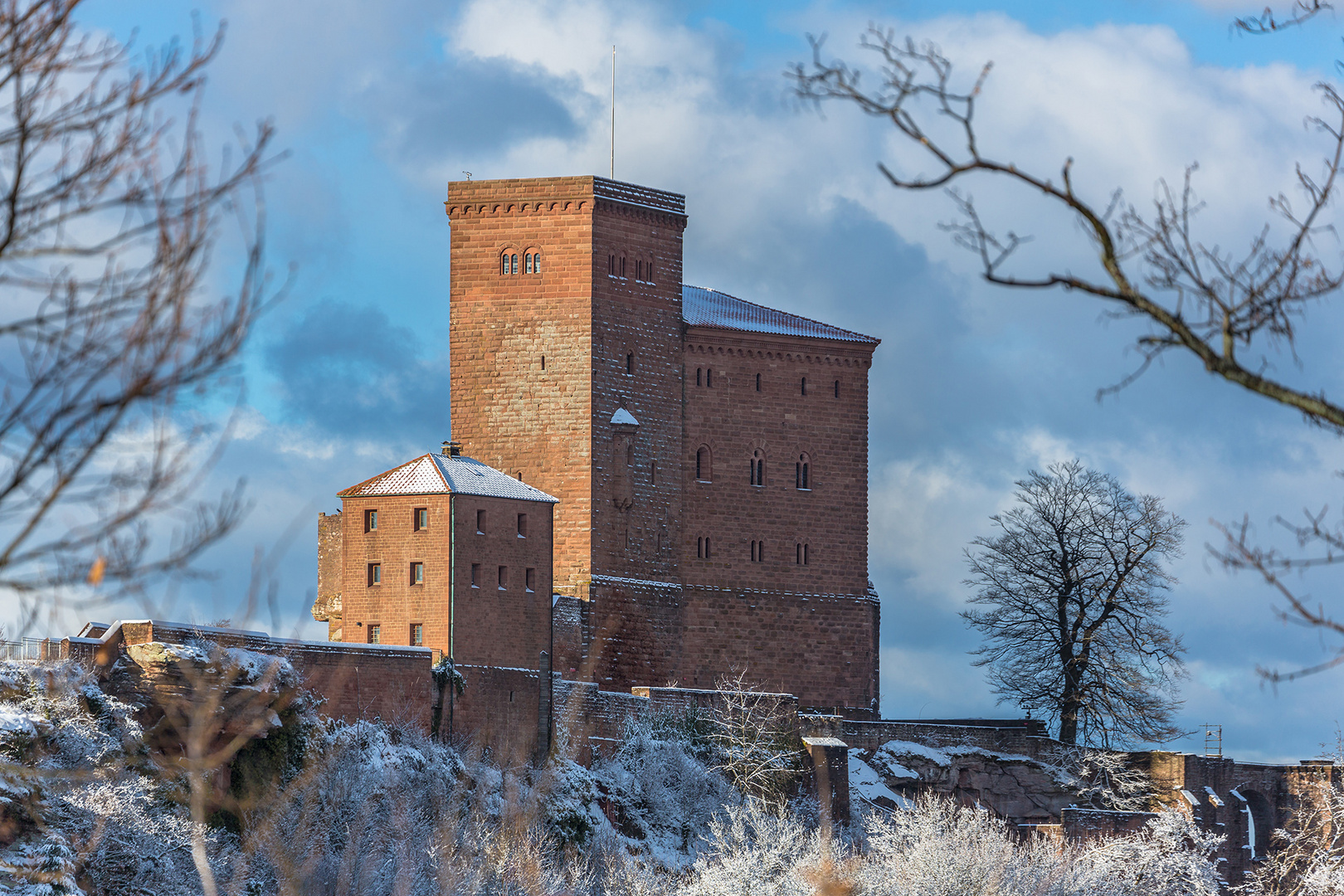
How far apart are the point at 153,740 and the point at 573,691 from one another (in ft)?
44.7

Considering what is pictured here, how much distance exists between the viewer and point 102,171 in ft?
30.6

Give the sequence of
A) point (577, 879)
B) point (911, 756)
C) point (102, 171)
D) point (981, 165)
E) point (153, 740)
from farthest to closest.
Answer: point (911, 756) < point (577, 879) < point (153, 740) < point (102, 171) < point (981, 165)

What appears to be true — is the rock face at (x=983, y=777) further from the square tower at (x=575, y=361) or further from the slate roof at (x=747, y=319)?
the slate roof at (x=747, y=319)

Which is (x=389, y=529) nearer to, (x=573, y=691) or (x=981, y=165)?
(x=573, y=691)

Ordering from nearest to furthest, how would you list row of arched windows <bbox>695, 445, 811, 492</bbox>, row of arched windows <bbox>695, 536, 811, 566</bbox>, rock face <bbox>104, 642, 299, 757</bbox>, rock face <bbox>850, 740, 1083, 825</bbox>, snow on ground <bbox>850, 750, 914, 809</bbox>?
rock face <bbox>104, 642, 299, 757</bbox>
snow on ground <bbox>850, 750, 914, 809</bbox>
rock face <bbox>850, 740, 1083, 825</bbox>
row of arched windows <bbox>695, 536, 811, 566</bbox>
row of arched windows <bbox>695, 445, 811, 492</bbox>

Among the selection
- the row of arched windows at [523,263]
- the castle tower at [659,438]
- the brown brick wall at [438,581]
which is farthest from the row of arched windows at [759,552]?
the brown brick wall at [438,581]

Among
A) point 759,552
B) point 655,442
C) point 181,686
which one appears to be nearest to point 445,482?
point 655,442

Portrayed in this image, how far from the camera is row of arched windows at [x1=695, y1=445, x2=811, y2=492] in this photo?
50656mm

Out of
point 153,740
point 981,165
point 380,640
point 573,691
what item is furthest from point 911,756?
point 981,165

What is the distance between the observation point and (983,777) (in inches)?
1842

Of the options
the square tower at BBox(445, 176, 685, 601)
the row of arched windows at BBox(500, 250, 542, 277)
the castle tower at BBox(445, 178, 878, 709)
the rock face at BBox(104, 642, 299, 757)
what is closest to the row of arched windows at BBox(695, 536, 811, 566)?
the castle tower at BBox(445, 178, 878, 709)

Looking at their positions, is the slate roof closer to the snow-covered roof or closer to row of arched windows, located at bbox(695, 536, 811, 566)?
row of arched windows, located at bbox(695, 536, 811, 566)

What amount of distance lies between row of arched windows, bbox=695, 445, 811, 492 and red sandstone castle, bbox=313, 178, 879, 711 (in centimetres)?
5

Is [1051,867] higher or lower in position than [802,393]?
lower
